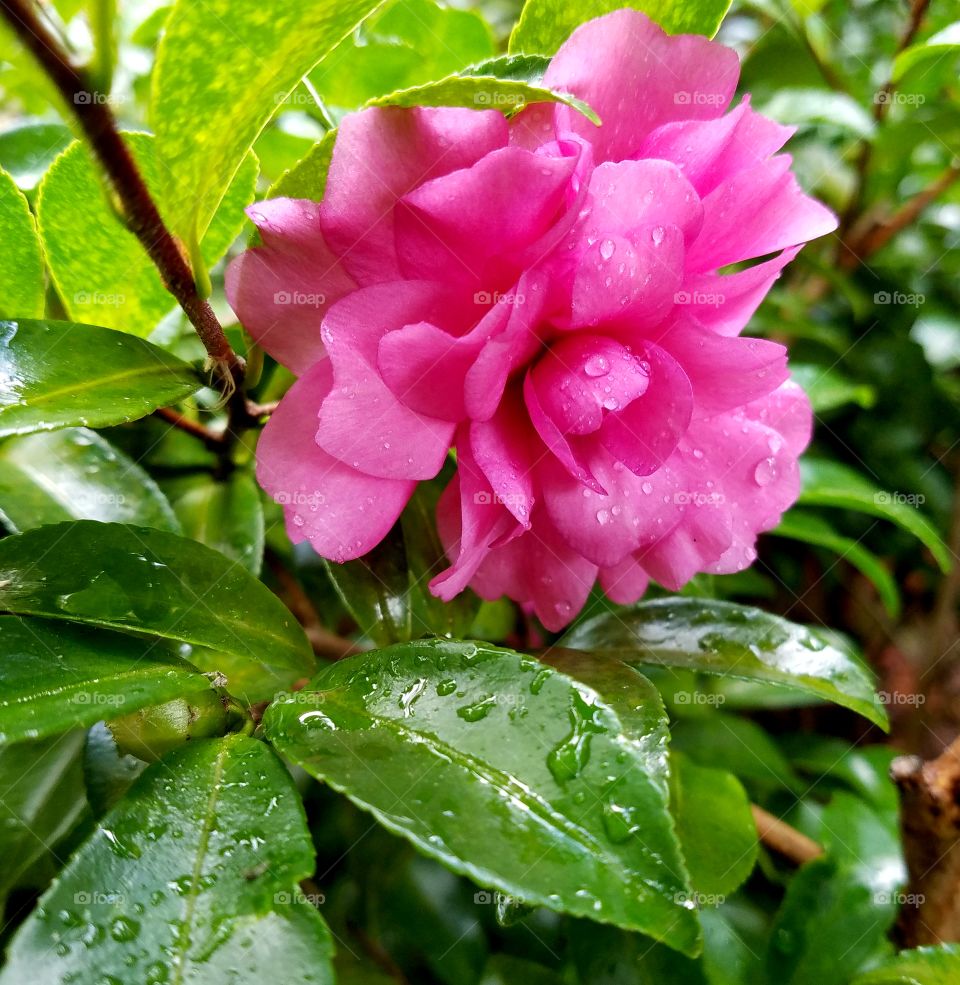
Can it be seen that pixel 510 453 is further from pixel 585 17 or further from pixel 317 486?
pixel 585 17

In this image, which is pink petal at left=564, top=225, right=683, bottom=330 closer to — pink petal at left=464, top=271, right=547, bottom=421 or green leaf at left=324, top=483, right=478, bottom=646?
pink petal at left=464, top=271, right=547, bottom=421

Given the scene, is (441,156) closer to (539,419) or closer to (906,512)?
(539,419)

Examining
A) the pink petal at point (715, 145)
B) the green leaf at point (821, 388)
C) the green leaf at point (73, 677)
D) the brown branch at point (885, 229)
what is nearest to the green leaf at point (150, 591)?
the green leaf at point (73, 677)

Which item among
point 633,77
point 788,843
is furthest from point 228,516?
point 788,843

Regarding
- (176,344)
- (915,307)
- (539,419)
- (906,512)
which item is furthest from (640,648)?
(915,307)

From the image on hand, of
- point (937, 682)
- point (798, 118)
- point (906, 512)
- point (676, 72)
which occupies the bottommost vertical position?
point (937, 682)

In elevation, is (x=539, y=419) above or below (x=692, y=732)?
above
